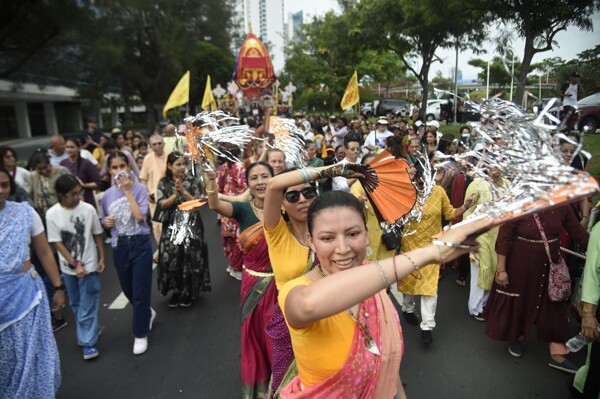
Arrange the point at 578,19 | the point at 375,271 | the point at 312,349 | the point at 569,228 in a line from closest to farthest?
the point at 375,271, the point at 312,349, the point at 569,228, the point at 578,19

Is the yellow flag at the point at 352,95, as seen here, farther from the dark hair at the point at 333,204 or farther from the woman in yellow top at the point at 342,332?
the woman in yellow top at the point at 342,332

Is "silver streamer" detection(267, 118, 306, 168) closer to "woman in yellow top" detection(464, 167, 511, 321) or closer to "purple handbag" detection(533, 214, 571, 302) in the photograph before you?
"woman in yellow top" detection(464, 167, 511, 321)

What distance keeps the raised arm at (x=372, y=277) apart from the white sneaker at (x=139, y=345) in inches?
127

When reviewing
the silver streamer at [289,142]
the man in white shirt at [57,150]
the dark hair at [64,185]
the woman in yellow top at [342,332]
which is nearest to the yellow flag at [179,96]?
the man in white shirt at [57,150]

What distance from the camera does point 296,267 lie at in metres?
2.28

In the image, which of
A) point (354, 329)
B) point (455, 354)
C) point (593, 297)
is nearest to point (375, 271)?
point (354, 329)

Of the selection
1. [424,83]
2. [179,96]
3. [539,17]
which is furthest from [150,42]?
[539,17]

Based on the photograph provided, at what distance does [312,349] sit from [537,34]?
9444mm

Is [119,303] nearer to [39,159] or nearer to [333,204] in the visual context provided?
[39,159]

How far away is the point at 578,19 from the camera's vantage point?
22.7 feet

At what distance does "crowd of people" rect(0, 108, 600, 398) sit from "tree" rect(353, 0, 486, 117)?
9.40 m

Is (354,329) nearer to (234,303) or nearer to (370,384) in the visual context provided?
(370,384)

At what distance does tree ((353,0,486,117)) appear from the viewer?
1241 centimetres

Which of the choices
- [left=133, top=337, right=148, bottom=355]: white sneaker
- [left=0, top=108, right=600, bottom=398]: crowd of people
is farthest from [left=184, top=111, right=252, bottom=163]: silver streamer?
[left=133, top=337, right=148, bottom=355]: white sneaker
